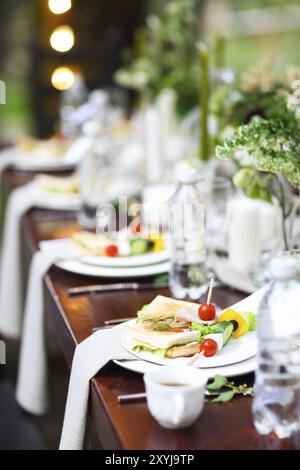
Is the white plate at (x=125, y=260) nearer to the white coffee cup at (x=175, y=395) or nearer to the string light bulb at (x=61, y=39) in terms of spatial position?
the white coffee cup at (x=175, y=395)

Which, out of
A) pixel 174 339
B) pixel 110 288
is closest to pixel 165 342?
pixel 174 339

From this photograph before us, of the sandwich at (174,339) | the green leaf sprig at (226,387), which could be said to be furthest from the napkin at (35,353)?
the green leaf sprig at (226,387)

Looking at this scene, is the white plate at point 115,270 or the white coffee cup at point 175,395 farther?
the white plate at point 115,270

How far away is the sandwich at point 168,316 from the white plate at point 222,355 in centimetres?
5

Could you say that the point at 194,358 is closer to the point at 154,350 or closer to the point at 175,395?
the point at 154,350

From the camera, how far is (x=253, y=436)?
3.75 ft

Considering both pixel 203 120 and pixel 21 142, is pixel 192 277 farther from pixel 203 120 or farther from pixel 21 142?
pixel 21 142

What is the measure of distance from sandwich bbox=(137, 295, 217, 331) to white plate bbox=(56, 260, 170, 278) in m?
0.45

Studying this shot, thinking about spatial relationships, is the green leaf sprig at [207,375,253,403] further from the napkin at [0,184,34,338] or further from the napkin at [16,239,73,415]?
the napkin at [0,184,34,338]

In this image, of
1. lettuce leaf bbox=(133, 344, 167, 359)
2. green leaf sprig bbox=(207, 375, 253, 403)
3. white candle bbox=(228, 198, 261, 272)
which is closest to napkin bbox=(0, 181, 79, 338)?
white candle bbox=(228, 198, 261, 272)

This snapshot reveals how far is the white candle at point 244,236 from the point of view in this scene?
Result: 196 cm

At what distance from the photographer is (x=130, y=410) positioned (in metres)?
1.22
